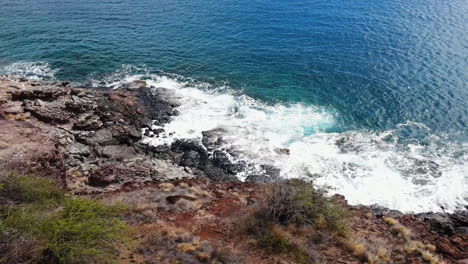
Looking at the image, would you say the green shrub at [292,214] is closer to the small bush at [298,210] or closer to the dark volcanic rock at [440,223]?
the small bush at [298,210]

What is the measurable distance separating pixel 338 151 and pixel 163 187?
15170mm

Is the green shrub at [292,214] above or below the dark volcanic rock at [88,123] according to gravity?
below

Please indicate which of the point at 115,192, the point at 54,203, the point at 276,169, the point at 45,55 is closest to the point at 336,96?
the point at 276,169

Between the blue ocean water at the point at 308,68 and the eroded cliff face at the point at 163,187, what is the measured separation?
11.8 feet

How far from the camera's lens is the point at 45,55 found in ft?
113

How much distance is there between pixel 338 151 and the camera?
900 inches

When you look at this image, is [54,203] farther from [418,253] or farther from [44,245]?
[418,253]

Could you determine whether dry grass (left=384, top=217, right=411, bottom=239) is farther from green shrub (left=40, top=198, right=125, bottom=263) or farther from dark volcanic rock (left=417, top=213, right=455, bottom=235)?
green shrub (left=40, top=198, right=125, bottom=263)

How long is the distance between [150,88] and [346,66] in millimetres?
24532

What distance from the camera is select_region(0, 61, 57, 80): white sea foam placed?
3052 cm

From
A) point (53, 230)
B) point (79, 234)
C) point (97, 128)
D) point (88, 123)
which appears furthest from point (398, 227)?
point (88, 123)

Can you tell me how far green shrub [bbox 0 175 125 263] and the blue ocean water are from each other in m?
14.5

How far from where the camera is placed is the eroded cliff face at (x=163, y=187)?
11.5 metres

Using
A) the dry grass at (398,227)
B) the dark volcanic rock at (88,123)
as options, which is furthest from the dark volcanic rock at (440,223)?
the dark volcanic rock at (88,123)
